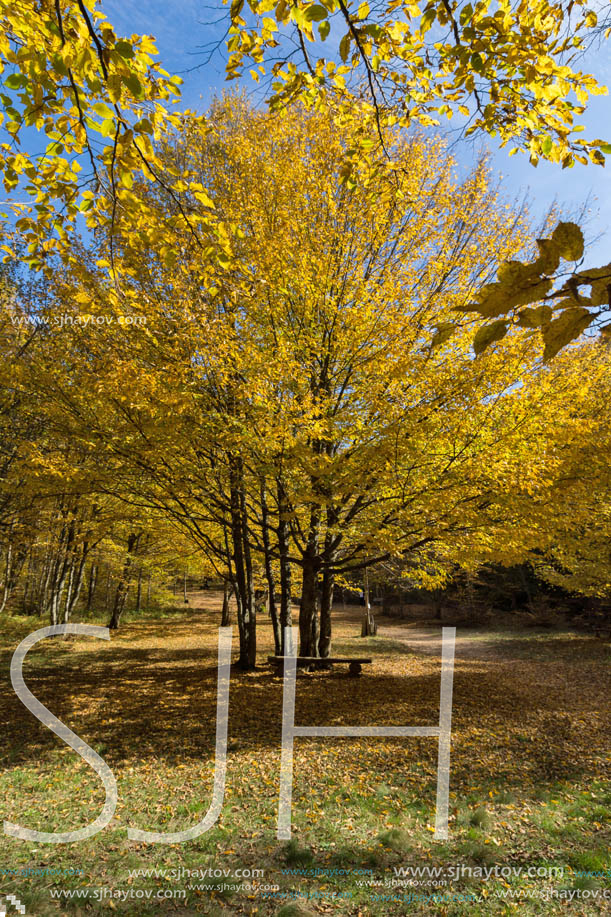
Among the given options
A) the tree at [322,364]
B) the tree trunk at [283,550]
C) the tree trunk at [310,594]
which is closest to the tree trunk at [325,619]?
the tree trunk at [310,594]

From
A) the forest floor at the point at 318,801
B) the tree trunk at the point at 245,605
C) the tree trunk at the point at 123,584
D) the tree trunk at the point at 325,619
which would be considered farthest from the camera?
the tree trunk at the point at 123,584

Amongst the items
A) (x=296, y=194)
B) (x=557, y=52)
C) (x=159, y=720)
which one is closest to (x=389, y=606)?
(x=159, y=720)

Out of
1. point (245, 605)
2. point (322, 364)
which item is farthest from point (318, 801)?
point (245, 605)

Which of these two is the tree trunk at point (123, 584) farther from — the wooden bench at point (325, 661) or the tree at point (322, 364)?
the tree at point (322, 364)

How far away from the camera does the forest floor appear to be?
2998 mm

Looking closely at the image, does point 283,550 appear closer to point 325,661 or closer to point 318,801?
point 325,661

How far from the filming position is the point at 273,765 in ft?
16.1

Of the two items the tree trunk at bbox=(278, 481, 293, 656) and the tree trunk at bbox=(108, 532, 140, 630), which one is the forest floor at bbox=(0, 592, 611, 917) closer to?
the tree trunk at bbox=(278, 481, 293, 656)

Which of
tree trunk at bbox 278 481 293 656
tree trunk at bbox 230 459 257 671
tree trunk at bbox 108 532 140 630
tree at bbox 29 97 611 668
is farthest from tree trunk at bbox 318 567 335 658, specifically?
tree trunk at bbox 108 532 140 630

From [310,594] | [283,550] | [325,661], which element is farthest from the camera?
[325,661]

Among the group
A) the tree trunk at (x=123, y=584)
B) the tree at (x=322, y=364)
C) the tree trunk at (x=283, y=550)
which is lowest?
the tree trunk at (x=123, y=584)

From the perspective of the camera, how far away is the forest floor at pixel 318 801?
118 inches

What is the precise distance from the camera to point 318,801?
4160 millimetres

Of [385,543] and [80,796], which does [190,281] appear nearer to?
[385,543]
